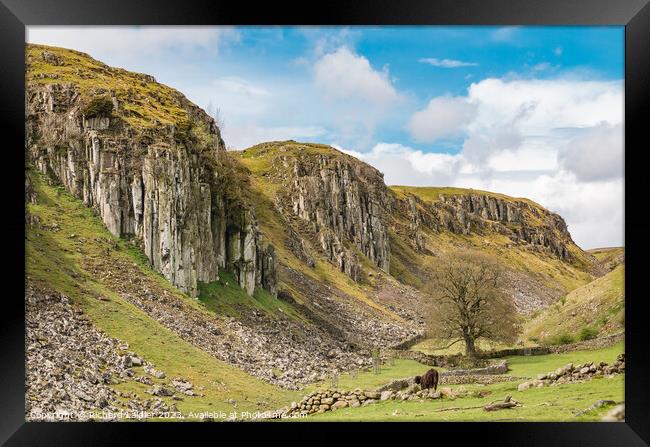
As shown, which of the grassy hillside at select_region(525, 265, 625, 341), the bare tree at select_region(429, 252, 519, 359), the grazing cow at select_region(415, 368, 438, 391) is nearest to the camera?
the grazing cow at select_region(415, 368, 438, 391)

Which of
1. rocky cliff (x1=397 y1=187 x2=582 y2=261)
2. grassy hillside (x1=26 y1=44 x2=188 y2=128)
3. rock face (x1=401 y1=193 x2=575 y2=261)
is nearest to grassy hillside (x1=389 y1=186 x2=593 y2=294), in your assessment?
rocky cliff (x1=397 y1=187 x2=582 y2=261)

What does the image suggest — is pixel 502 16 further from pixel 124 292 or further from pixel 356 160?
pixel 356 160

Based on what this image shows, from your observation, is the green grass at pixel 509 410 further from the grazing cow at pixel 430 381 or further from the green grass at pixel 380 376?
the green grass at pixel 380 376

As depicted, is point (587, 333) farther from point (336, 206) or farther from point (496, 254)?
point (496, 254)

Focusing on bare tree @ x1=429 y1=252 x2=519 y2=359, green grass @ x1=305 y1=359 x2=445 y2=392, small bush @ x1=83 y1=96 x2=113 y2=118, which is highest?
small bush @ x1=83 y1=96 x2=113 y2=118

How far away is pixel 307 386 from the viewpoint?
99.1 ft

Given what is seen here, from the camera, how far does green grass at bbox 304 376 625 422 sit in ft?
59.4

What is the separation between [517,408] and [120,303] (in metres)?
17.8

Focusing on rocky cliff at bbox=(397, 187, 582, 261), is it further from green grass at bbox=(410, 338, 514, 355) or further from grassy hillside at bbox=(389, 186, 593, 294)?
green grass at bbox=(410, 338, 514, 355)

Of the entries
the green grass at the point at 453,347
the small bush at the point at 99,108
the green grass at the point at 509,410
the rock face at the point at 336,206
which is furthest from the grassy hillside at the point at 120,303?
the rock face at the point at 336,206

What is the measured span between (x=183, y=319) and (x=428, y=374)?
12611 mm

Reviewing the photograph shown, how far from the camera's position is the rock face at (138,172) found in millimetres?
34375

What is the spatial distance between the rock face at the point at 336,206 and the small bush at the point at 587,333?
51.2 meters

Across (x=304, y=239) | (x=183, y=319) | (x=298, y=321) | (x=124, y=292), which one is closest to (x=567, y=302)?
(x=298, y=321)
